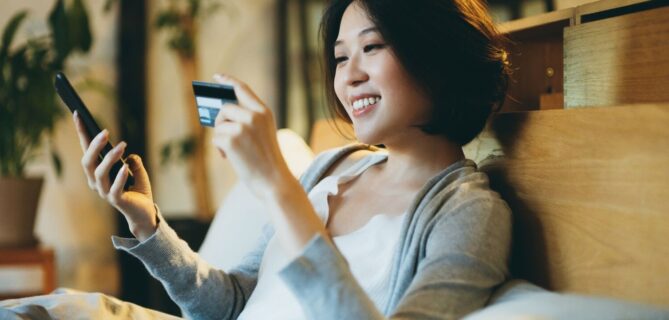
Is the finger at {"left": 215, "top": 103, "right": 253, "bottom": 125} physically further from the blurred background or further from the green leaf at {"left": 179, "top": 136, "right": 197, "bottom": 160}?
the green leaf at {"left": 179, "top": 136, "right": 197, "bottom": 160}

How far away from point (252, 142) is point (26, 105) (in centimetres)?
215

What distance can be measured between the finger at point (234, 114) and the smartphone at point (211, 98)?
0.15 feet

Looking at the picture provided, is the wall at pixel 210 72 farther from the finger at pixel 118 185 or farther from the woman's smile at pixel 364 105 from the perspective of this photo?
the woman's smile at pixel 364 105

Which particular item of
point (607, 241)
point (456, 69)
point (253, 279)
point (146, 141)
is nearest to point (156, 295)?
point (146, 141)

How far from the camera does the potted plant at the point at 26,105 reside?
106 inches

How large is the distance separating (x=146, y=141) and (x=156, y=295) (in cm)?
77

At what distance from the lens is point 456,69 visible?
1140 millimetres

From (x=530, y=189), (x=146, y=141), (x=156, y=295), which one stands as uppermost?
(x=530, y=189)

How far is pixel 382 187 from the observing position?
1215 mm

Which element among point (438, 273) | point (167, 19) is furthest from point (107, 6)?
point (438, 273)

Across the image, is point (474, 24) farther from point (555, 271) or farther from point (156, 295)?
point (156, 295)

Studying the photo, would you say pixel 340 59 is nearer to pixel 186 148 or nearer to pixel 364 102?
pixel 364 102

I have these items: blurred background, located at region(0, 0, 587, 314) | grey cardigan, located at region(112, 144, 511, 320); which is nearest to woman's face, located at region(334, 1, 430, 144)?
grey cardigan, located at region(112, 144, 511, 320)

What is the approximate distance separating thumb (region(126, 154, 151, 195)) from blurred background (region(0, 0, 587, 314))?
1873 mm
